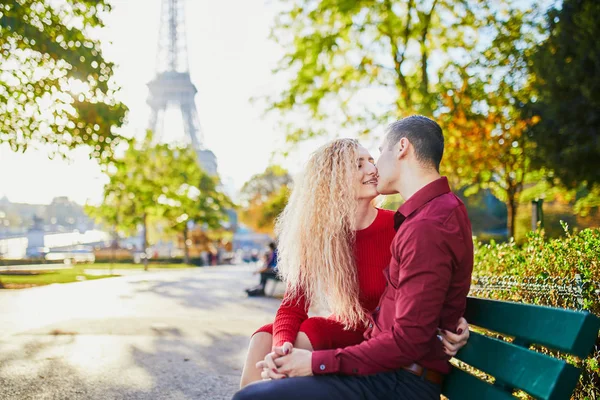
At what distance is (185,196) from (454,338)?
4148 cm

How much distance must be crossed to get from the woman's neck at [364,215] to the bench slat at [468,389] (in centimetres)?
87

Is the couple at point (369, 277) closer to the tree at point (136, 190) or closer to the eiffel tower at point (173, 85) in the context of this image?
the tree at point (136, 190)

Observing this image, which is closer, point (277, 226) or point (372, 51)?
point (277, 226)

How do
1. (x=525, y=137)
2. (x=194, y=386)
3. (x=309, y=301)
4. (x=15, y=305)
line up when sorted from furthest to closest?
(x=525, y=137)
(x=15, y=305)
(x=194, y=386)
(x=309, y=301)

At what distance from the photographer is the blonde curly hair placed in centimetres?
287

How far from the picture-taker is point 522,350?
6.72 feet

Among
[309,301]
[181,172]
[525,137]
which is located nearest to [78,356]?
[309,301]

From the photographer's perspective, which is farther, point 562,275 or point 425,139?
point 562,275

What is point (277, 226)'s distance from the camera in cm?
357

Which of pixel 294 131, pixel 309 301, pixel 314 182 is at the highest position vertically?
pixel 294 131

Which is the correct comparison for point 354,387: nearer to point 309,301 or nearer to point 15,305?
point 309,301

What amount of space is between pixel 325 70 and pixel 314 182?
47.2ft

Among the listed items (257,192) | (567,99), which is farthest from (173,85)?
(567,99)

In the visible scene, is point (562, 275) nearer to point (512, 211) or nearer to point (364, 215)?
point (364, 215)
